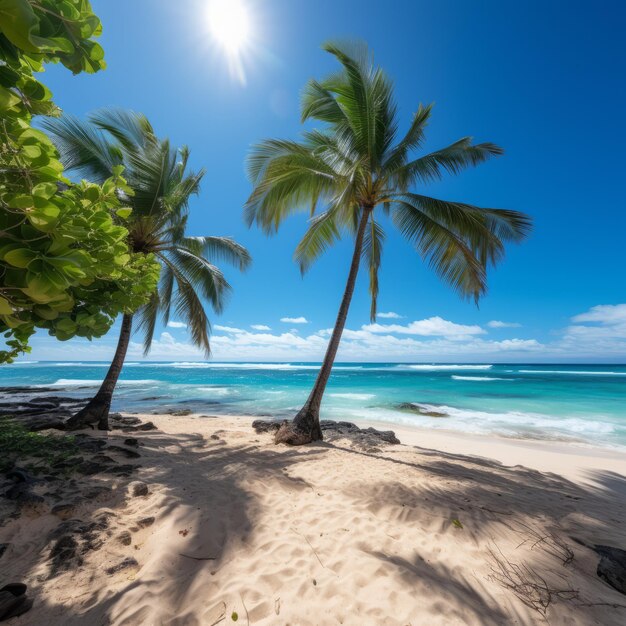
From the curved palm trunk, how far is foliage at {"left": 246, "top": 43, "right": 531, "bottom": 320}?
4.43 m

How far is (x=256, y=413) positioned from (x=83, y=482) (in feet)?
33.4

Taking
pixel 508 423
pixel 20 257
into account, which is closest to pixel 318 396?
pixel 20 257

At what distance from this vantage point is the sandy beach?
5.95ft

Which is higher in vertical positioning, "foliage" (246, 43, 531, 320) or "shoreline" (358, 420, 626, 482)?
"foliage" (246, 43, 531, 320)

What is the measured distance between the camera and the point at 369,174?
6.64 m

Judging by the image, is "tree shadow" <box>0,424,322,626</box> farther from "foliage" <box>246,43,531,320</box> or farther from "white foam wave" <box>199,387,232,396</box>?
"white foam wave" <box>199,387,232,396</box>

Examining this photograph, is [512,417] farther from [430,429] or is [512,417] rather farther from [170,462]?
[170,462]

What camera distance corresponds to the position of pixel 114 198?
Answer: 1.69m

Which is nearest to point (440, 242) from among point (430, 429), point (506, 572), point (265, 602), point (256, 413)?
point (506, 572)

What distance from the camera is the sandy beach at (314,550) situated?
181 centimetres

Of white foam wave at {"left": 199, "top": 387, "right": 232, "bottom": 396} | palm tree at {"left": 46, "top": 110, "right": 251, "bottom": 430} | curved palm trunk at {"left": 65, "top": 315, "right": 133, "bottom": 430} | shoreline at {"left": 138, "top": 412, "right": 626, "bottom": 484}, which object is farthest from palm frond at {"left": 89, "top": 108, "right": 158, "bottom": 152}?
white foam wave at {"left": 199, "top": 387, "right": 232, "bottom": 396}

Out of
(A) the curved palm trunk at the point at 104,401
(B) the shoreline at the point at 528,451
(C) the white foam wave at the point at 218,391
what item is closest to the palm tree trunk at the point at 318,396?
(B) the shoreline at the point at 528,451

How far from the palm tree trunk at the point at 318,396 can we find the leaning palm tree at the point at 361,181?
2 centimetres

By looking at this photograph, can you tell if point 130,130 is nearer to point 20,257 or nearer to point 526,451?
point 20,257
